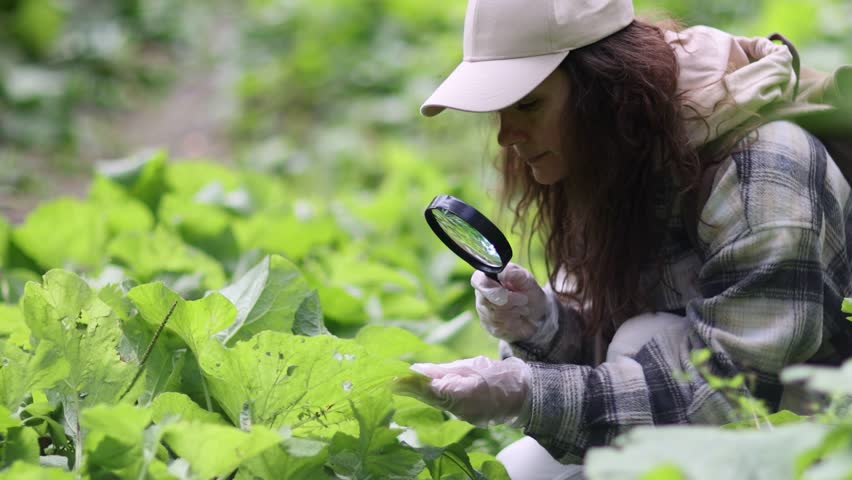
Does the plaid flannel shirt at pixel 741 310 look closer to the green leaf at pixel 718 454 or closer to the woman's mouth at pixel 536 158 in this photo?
the woman's mouth at pixel 536 158

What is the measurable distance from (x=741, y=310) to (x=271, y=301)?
2.67 ft

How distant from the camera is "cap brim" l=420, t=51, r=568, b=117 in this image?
1798mm

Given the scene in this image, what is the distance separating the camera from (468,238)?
187 centimetres

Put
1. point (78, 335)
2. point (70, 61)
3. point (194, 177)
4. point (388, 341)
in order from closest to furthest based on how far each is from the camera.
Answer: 1. point (78, 335)
2. point (388, 341)
3. point (194, 177)
4. point (70, 61)

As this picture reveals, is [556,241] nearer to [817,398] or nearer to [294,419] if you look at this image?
[817,398]

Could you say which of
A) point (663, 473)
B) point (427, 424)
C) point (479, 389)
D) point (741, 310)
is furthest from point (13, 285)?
point (663, 473)

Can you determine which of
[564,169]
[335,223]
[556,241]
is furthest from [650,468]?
[335,223]

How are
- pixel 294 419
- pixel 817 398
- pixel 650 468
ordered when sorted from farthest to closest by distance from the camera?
1. pixel 817 398
2. pixel 294 419
3. pixel 650 468

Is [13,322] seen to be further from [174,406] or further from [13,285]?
[13,285]

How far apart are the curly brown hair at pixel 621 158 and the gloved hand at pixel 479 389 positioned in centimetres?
29

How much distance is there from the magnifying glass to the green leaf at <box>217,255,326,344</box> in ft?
0.97

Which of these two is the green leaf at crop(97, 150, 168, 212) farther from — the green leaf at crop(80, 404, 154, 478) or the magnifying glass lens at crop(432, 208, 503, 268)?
the green leaf at crop(80, 404, 154, 478)

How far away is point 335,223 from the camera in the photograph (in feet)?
11.4

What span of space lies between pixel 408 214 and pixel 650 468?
256cm
